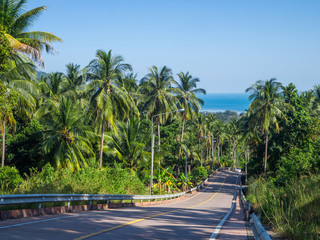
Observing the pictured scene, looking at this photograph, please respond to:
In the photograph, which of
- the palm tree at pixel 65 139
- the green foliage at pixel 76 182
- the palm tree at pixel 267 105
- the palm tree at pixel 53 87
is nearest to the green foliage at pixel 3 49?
the green foliage at pixel 76 182

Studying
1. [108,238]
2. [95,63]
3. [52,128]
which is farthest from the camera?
[95,63]

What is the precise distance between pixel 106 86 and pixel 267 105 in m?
27.4

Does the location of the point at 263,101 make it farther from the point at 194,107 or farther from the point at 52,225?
the point at 52,225

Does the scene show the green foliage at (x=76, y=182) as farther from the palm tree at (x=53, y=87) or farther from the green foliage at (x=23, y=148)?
the palm tree at (x=53, y=87)

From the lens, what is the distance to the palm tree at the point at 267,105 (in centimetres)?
5338

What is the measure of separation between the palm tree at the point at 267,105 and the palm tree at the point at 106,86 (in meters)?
24.2

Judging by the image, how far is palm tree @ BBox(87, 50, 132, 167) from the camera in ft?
A: 122

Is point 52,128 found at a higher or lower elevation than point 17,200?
higher

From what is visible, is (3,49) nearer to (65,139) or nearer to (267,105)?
(65,139)

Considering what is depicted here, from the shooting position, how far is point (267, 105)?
5456cm

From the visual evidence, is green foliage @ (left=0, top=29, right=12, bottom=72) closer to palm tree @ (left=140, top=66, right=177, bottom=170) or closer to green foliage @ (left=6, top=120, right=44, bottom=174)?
green foliage @ (left=6, top=120, right=44, bottom=174)

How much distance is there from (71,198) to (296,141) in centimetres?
4437

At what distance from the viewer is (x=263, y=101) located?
55219mm

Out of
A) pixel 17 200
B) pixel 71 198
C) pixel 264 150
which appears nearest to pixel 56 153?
pixel 71 198
